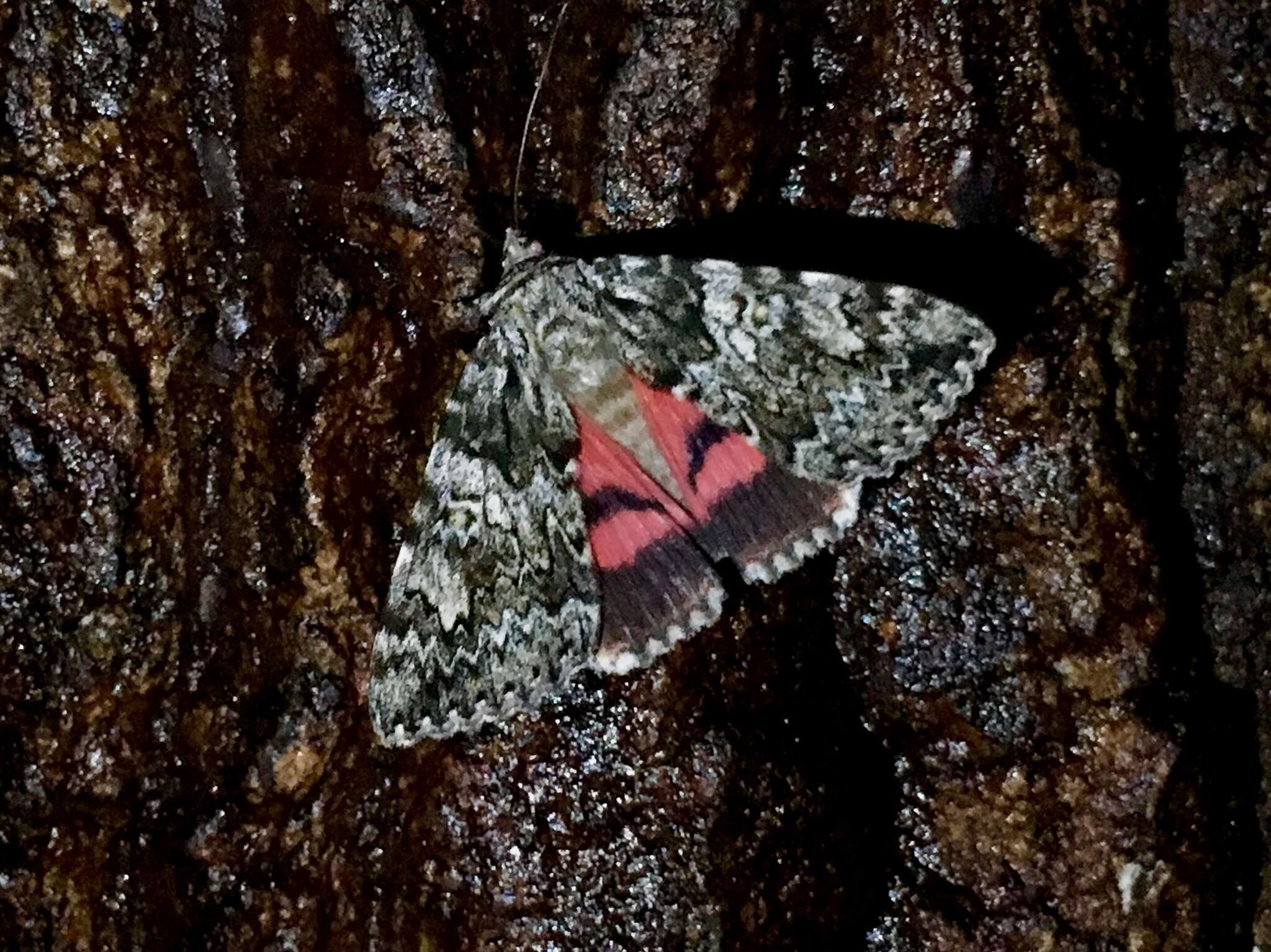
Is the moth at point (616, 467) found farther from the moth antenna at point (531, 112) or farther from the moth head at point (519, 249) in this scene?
the moth antenna at point (531, 112)

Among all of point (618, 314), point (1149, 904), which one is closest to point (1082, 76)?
point (618, 314)

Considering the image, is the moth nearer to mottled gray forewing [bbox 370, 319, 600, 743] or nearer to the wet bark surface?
mottled gray forewing [bbox 370, 319, 600, 743]

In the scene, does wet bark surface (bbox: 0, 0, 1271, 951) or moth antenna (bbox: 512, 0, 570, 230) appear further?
moth antenna (bbox: 512, 0, 570, 230)

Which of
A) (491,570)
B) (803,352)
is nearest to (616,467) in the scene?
(491,570)

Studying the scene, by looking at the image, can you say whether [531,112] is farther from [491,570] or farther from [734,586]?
[734,586]

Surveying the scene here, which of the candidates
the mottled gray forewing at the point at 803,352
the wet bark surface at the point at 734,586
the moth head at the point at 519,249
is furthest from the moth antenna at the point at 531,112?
the mottled gray forewing at the point at 803,352

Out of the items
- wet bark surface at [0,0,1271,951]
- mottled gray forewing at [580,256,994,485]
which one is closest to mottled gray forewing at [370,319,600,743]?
wet bark surface at [0,0,1271,951]

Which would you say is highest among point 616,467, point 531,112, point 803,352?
point 531,112
